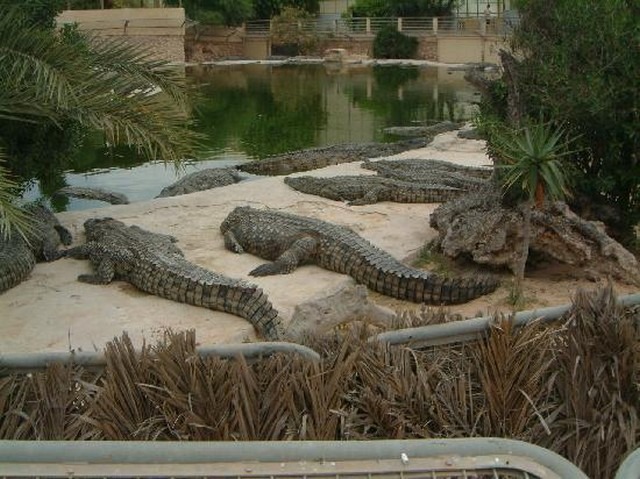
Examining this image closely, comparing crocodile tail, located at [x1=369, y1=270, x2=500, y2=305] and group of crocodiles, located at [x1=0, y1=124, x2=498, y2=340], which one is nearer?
group of crocodiles, located at [x1=0, y1=124, x2=498, y2=340]

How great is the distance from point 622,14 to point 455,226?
85.2 inches

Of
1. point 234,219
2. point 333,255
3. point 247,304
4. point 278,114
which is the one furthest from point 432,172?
point 278,114

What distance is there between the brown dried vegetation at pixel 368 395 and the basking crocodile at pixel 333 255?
118 inches

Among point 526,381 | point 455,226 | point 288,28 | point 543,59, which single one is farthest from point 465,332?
point 288,28

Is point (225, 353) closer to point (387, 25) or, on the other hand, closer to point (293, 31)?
point (293, 31)

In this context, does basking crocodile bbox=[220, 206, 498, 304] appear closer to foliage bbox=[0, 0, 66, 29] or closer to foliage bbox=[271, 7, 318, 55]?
foliage bbox=[0, 0, 66, 29]

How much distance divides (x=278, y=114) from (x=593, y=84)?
16254 millimetres

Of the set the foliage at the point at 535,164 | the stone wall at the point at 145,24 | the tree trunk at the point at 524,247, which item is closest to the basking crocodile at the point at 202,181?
the tree trunk at the point at 524,247

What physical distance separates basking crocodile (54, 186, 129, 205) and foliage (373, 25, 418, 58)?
3159cm

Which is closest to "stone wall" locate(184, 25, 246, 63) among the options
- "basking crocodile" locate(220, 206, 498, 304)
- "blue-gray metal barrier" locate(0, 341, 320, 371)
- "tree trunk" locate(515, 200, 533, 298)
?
"basking crocodile" locate(220, 206, 498, 304)

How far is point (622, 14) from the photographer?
6.18 meters

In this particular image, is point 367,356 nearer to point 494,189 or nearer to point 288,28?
point 494,189

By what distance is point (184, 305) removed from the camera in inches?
220

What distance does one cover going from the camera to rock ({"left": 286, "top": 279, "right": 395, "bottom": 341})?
4.48m
